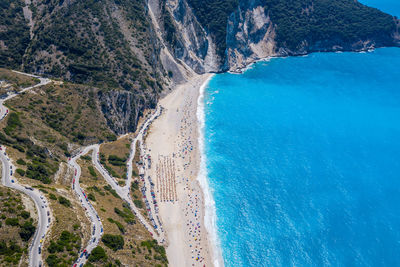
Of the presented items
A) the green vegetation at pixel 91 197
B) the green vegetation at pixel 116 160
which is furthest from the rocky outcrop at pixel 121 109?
the green vegetation at pixel 91 197

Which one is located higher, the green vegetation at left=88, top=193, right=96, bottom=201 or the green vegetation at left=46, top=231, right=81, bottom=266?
the green vegetation at left=88, top=193, right=96, bottom=201

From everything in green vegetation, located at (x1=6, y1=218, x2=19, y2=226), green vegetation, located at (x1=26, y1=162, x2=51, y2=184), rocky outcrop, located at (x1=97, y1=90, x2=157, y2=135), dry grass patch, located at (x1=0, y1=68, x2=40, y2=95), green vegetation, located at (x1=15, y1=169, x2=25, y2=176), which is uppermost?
dry grass patch, located at (x1=0, y1=68, x2=40, y2=95)

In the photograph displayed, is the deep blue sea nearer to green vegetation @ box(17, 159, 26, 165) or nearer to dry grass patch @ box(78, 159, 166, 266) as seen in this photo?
dry grass patch @ box(78, 159, 166, 266)

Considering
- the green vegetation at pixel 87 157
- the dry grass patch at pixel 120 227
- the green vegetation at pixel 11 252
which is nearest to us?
the green vegetation at pixel 11 252

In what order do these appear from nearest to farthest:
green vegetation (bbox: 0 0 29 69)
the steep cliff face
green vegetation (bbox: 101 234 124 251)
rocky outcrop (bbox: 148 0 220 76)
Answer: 1. green vegetation (bbox: 101 234 124 251)
2. green vegetation (bbox: 0 0 29 69)
3. rocky outcrop (bbox: 148 0 220 76)
4. the steep cliff face

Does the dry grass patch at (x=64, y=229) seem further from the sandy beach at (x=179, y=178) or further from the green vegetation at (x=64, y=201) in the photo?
the sandy beach at (x=179, y=178)

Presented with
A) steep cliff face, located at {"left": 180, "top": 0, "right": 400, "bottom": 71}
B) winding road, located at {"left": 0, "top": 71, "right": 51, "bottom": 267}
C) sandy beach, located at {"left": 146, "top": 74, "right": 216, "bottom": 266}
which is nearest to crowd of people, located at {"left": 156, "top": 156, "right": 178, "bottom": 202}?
sandy beach, located at {"left": 146, "top": 74, "right": 216, "bottom": 266}

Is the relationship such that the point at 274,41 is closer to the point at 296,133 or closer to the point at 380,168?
the point at 296,133

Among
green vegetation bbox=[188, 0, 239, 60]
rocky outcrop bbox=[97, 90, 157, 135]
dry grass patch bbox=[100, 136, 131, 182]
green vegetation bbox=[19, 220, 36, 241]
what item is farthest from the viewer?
green vegetation bbox=[188, 0, 239, 60]

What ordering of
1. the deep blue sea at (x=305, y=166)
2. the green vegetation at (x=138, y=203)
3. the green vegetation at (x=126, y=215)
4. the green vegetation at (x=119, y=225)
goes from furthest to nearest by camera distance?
1. the green vegetation at (x=138, y=203)
2. the deep blue sea at (x=305, y=166)
3. the green vegetation at (x=126, y=215)
4. the green vegetation at (x=119, y=225)
